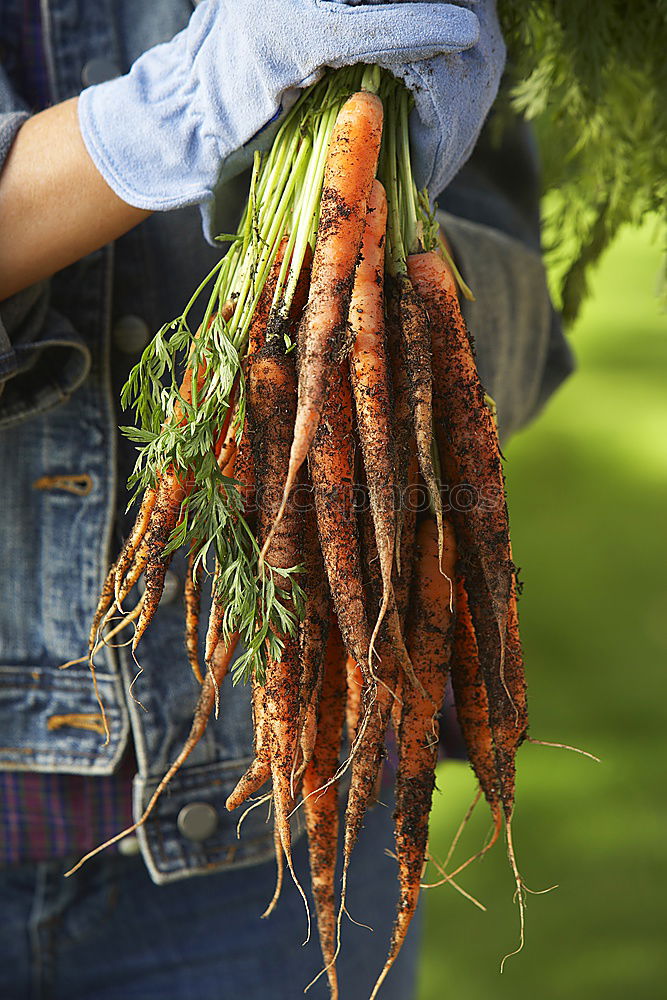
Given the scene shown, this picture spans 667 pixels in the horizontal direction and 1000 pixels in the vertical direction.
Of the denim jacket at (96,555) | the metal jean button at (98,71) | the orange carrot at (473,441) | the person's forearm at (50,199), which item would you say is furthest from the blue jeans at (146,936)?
Answer: the metal jean button at (98,71)

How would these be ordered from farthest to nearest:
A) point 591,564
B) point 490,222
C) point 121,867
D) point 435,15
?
point 591,564, point 490,222, point 121,867, point 435,15

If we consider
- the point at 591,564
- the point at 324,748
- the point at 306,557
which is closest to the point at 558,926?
the point at 591,564

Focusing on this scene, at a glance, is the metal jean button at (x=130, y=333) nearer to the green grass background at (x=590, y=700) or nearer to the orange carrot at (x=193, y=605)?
the orange carrot at (x=193, y=605)

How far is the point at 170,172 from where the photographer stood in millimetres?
648

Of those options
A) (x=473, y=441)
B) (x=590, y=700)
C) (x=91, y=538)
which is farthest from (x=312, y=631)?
(x=590, y=700)

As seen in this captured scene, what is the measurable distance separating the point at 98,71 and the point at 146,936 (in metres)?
0.85

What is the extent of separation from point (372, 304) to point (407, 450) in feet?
0.36

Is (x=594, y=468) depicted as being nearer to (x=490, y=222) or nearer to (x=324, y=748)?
(x=490, y=222)

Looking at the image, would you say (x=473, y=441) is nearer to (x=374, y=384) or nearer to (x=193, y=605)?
(x=374, y=384)

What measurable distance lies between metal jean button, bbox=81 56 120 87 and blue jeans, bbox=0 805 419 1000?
753 millimetres

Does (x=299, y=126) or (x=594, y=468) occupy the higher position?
(x=299, y=126)

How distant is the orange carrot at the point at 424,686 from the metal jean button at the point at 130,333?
0.34 metres

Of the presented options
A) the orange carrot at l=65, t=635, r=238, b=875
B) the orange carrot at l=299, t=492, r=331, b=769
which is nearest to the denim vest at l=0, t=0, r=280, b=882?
the orange carrot at l=65, t=635, r=238, b=875

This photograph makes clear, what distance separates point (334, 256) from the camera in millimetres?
591
